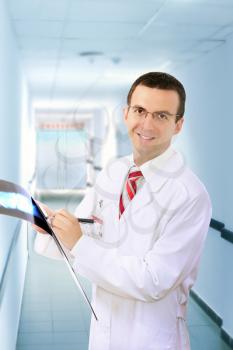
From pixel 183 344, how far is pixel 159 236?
44 cm

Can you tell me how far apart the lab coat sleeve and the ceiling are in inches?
76.5

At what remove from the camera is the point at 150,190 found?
1.77 metres

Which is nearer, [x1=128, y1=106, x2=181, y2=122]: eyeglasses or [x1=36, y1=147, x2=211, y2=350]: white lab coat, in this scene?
[x1=36, y1=147, x2=211, y2=350]: white lab coat

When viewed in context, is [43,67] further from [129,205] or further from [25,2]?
[129,205]

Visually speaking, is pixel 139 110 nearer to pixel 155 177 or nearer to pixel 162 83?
pixel 162 83

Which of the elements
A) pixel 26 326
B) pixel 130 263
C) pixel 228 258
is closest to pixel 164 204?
pixel 130 263

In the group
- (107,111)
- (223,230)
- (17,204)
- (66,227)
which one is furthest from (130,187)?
(107,111)

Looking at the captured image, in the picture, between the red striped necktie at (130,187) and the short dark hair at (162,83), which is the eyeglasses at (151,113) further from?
the red striped necktie at (130,187)

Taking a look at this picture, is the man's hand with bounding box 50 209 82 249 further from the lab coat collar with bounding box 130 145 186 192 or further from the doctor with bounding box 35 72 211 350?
the lab coat collar with bounding box 130 145 186 192

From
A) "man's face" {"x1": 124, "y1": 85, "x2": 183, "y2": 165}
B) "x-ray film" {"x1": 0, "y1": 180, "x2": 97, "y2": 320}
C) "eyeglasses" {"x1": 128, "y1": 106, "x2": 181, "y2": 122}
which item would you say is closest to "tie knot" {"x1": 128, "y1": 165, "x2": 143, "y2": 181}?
"man's face" {"x1": 124, "y1": 85, "x2": 183, "y2": 165}

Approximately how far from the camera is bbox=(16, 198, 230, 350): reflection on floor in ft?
12.4

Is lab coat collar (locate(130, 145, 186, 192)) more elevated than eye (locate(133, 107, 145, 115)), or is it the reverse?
eye (locate(133, 107, 145, 115))

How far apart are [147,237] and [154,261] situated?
13 cm

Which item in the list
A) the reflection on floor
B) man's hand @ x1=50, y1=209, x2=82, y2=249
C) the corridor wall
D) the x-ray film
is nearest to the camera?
the x-ray film
